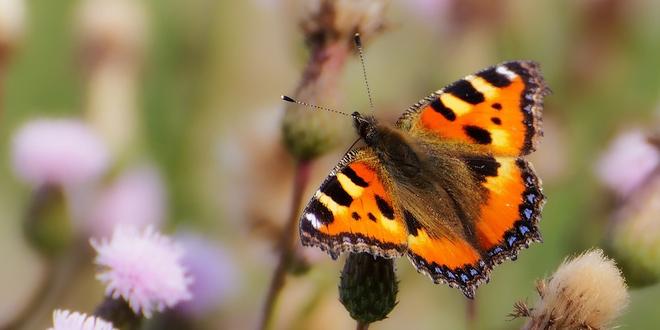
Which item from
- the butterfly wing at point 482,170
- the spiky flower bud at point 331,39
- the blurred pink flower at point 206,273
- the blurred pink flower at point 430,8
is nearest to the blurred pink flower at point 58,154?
the blurred pink flower at point 206,273

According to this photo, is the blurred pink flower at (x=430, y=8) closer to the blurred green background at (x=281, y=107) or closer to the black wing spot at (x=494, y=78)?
the blurred green background at (x=281, y=107)

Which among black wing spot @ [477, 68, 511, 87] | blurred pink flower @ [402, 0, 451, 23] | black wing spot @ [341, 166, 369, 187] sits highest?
blurred pink flower @ [402, 0, 451, 23]

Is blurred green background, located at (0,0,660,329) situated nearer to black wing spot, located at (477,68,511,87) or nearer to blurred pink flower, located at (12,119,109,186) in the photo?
blurred pink flower, located at (12,119,109,186)

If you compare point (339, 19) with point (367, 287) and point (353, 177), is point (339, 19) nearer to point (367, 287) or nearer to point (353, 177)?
point (353, 177)

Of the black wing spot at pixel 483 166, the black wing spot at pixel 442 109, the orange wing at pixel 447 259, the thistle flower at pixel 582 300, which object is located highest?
the black wing spot at pixel 442 109

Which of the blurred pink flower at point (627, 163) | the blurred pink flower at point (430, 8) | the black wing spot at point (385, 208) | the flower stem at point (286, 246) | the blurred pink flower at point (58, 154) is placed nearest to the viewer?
the black wing spot at point (385, 208)

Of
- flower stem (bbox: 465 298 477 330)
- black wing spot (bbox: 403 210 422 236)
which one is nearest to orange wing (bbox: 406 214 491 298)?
black wing spot (bbox: 403 210 422 236)

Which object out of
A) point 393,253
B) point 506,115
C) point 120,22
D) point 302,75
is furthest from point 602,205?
point 120,22
